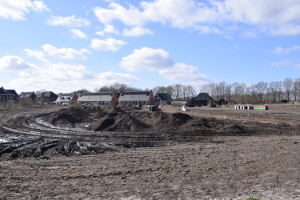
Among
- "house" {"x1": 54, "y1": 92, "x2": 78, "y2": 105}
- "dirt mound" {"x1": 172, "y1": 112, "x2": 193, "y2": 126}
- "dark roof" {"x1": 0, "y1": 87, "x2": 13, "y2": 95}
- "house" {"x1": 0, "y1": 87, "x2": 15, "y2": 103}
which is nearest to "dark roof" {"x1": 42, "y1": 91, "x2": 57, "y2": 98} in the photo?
"house" {"x1": 54, "y1": 92, "x2": 78, "y2": 105}

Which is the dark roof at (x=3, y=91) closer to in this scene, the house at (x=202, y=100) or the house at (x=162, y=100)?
the house at (x=162, y=100)

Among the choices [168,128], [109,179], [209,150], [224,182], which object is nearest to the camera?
[224,182]

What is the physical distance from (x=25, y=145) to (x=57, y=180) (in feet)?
26.7

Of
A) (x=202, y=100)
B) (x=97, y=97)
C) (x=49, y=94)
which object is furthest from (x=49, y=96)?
(x=202, y=100)

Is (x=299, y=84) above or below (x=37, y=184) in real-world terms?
above

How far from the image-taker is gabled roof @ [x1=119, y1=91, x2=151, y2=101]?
82025mm

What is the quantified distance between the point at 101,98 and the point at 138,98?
15459 millimetres

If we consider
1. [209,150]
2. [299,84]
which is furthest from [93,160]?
[299,84]

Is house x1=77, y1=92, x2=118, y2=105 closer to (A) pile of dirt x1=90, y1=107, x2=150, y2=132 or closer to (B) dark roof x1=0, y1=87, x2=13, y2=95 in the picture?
(B) dark roof x1=0, y1=87, x2=13, y2=95

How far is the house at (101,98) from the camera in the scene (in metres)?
86.6

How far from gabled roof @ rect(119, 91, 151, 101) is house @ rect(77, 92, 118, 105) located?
2668 millimetres

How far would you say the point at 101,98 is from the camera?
8888 centimetres

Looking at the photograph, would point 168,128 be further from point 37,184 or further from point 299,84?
point 299,84

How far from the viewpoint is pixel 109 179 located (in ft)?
24.9
